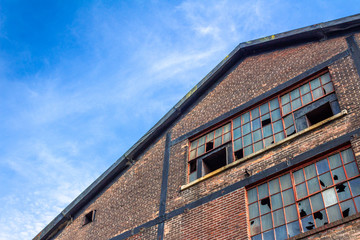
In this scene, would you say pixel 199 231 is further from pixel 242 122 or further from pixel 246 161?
pixel 242 122

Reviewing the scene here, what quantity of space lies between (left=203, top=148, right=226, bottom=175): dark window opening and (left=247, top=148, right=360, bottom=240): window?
2.68m

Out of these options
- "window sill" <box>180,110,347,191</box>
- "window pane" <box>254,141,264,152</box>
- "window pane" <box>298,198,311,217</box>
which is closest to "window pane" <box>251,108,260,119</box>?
"window pane" <box>254,141,264,152</box>

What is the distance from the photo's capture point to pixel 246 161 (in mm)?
12750

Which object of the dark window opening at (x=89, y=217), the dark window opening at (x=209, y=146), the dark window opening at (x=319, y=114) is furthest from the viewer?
the dark window opening at (x=89, y=217)

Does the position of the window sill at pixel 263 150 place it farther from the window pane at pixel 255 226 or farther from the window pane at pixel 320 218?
the window pane at pixel 320 218

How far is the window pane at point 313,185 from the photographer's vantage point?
10.5 meters

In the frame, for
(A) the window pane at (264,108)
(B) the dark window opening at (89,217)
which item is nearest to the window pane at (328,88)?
(A) the window pane at (264,108)

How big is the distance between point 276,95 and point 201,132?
10.00 ft

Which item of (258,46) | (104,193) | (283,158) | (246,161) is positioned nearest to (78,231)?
(104,193)

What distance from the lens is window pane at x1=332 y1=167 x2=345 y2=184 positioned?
404 inches

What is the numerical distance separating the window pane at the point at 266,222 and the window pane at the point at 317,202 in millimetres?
1201

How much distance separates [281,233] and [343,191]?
179cm

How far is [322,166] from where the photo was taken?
10891 mm

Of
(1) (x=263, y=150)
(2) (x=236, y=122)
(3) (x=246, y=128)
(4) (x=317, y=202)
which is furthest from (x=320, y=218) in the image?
(2) (x=236, y=122)
